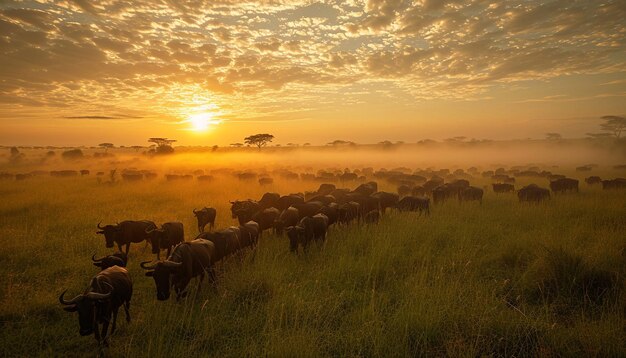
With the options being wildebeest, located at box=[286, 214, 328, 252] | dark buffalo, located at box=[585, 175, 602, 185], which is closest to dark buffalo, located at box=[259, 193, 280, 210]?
wildebeest, located at box=[286, 214, 328, 252]

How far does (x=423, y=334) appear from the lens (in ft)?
15.7

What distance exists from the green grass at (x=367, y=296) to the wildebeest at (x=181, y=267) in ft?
1.14

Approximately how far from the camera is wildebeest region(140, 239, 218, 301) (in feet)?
19.1

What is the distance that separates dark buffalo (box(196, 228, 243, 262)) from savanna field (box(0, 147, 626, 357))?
408 millimetres

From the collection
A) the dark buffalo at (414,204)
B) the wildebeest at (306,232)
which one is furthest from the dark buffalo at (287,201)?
the dark buffalo at (414,204)

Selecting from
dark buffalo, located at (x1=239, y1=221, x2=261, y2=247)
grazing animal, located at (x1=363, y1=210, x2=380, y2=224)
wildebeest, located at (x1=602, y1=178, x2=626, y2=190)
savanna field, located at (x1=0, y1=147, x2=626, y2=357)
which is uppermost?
wildebeest, located at (x1=602, y1=178, x2=626, y2=190)

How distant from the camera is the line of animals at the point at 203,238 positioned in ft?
16.6

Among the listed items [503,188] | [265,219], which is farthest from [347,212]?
[503,188]

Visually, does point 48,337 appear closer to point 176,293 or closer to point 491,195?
point 176,293

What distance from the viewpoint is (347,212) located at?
40.2ft

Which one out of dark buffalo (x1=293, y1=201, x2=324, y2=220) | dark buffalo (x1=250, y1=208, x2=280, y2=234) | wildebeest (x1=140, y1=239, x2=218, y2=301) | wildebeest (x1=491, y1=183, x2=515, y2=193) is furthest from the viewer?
wildebeest (x1=491, y1=183, x2=515, y2=193)

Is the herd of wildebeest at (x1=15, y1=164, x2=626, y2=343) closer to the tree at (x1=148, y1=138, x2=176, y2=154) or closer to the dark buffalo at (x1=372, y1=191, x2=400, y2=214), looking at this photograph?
the dark buffalo at (x1=372, y1=191, x2=400, y2=214)

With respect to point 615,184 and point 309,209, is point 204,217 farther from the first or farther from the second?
point 615,184

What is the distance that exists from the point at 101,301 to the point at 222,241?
132 inches
